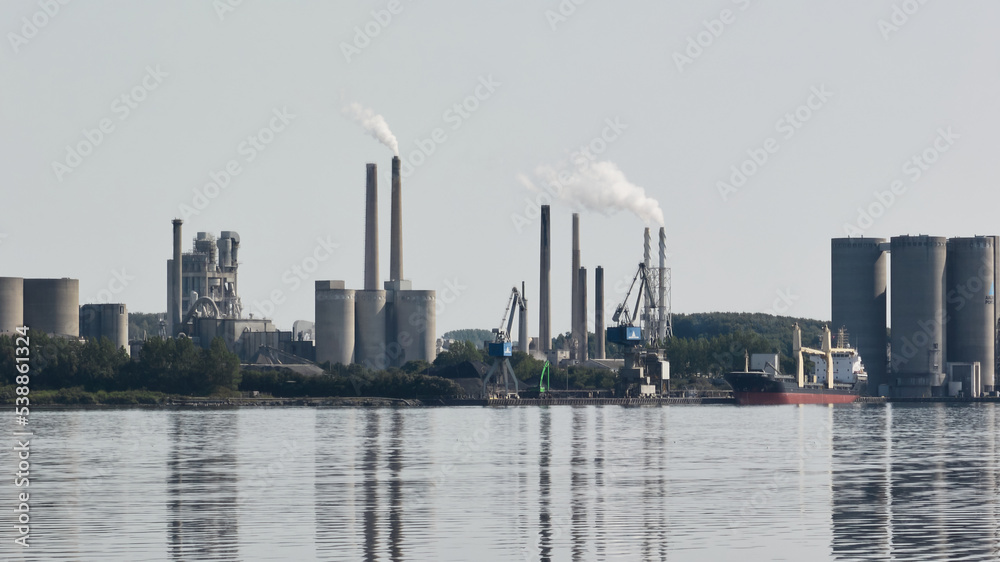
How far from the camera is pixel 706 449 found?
7912cm

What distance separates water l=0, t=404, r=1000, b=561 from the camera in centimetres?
3653

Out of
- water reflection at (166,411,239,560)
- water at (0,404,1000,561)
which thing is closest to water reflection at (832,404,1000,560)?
water at (0,404,1000,561)

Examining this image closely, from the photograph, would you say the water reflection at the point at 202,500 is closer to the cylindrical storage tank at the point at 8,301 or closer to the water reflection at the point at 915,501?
the water reflection at the point at 915,501

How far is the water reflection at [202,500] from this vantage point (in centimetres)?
3650

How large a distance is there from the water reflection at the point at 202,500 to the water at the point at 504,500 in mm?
83

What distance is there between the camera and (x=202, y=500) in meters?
47.5

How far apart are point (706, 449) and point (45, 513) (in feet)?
141

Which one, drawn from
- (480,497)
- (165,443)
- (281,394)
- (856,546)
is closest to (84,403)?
(281,394)

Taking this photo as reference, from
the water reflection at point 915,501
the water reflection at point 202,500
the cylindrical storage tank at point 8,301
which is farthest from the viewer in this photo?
the cylindrical storage tank at point 8,301

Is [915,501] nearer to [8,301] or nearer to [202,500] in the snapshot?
[202,500]

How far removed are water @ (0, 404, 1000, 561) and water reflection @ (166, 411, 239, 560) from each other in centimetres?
8

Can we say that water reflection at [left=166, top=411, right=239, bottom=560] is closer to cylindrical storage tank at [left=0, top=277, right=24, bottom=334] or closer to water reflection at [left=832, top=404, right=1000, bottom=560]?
water reflection at [left=832, top=404, right=1000, bottom=560]

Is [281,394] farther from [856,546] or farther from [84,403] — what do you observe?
[856,546]

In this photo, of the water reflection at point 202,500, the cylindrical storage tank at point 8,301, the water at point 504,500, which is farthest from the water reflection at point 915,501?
the cylindrical storage tank at point 8,301
